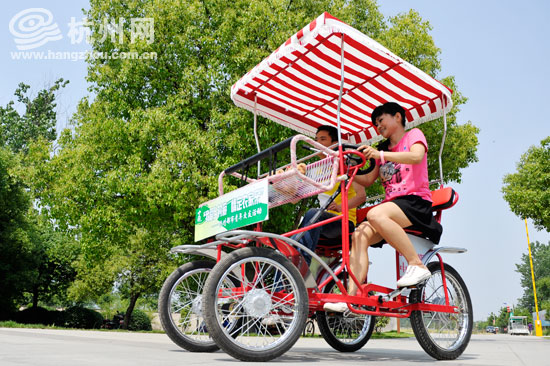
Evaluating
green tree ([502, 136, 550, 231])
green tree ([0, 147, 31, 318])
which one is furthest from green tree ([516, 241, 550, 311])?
green tree ([0, 147, 31, 318])

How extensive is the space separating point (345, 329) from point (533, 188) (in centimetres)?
2352

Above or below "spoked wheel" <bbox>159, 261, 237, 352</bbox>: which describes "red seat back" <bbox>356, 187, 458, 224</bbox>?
above

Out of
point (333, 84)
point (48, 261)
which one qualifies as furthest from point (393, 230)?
point (48, 261)

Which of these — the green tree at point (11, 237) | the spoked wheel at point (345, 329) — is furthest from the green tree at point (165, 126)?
the green tree at point (11, 237)

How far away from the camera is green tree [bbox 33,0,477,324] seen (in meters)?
14.4

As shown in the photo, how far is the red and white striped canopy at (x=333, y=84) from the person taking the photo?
15.8 feet

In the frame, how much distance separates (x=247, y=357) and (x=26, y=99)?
152 ft

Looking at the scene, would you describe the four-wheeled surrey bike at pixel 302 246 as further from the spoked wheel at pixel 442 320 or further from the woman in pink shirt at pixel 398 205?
the woman in pink shirt at pixel 398 205

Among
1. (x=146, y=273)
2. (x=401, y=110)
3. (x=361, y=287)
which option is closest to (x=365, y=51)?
(x=401, y=110)

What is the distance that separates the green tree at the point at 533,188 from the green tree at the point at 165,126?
9156 millimetres

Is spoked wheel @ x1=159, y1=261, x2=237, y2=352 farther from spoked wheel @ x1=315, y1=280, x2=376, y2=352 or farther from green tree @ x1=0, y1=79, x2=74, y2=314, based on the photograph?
green tree @ x1=0, y1=79, x2=74, y2=314

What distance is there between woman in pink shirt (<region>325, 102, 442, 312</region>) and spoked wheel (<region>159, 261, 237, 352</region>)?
1.45m

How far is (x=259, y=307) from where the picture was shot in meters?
3.75

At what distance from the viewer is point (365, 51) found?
491 centimetres
